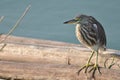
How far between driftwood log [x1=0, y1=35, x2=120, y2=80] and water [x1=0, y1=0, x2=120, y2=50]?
300cm

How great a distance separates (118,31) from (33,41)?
11.2 ft

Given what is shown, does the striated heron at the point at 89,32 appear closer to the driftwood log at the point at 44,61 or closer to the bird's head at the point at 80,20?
the bird's head at the point at 80,20

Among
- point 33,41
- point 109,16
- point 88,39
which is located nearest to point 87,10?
point 109,16

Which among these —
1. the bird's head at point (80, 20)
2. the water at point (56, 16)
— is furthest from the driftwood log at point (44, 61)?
the water at point (56, 16)

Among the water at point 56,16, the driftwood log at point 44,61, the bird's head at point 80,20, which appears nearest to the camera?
the driftwood log at point 44,61

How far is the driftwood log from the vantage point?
5.44 meters

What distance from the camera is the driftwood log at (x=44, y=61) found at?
17.8 ft

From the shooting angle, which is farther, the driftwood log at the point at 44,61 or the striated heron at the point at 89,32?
the striated heron at the point at 89,32

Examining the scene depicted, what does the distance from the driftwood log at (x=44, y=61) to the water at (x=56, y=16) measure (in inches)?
118

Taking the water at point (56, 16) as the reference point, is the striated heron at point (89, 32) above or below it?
above

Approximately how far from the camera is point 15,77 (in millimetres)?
5574

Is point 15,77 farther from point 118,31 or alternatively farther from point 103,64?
point 118,31

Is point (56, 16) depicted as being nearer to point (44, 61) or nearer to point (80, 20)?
point (44, 61)

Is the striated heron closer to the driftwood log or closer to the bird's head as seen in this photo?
the bird's head
